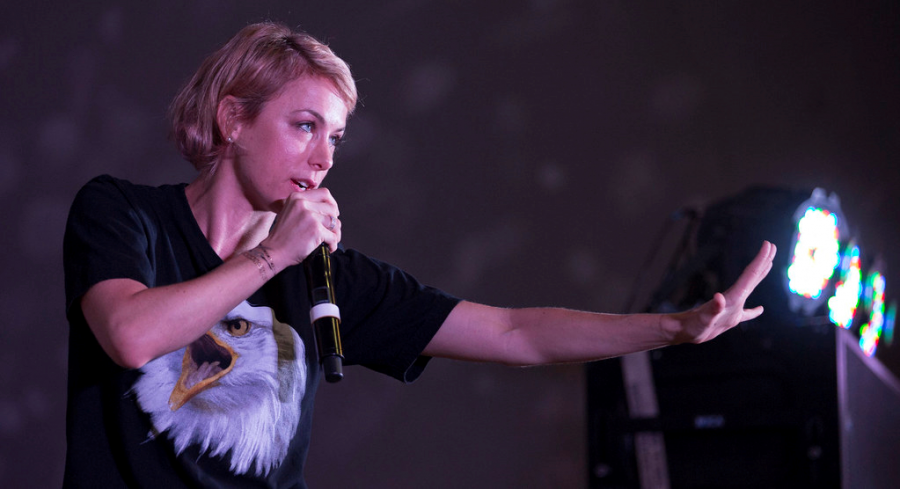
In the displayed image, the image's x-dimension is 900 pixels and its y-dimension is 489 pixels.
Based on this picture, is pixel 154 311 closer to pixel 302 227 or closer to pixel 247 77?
pixel 302 227

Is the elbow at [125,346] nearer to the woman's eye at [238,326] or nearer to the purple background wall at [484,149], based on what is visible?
the woman's eye at [238,326]

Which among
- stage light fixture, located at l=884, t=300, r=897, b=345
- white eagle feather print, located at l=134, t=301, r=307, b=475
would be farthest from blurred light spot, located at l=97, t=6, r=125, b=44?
stage light fixture, located at l=884, t=300, r=897, b=345

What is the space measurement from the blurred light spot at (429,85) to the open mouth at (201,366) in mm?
1629

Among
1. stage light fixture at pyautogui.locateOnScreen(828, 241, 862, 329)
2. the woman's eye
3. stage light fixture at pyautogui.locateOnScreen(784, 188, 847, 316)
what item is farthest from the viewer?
stage light fixture at pyautogui.locateOnScreen(828, 241, 862, 329)

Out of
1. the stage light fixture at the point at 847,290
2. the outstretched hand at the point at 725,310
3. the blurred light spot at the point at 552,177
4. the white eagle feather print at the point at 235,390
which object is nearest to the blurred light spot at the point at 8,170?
the white eagle feather print at the point at 235,390

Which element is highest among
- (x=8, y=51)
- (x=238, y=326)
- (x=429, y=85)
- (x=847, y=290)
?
(x=429, y=85)

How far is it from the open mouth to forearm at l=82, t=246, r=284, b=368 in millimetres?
180

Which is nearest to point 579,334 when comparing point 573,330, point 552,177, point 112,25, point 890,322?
point 573,330

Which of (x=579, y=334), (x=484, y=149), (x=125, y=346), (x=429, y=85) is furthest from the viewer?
(x=484, y=149)

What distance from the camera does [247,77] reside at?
151cm

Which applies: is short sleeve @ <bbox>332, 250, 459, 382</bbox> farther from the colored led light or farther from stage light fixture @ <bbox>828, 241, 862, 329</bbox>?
stage light fixture @ <bbox>828, 241, 862, 329</bbox>

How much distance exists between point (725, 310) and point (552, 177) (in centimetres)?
196

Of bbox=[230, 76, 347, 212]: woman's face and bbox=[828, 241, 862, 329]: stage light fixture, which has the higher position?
bbox=[828, 241, 862, 329]: stage light fixture

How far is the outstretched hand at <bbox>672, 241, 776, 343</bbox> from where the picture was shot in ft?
4.10
